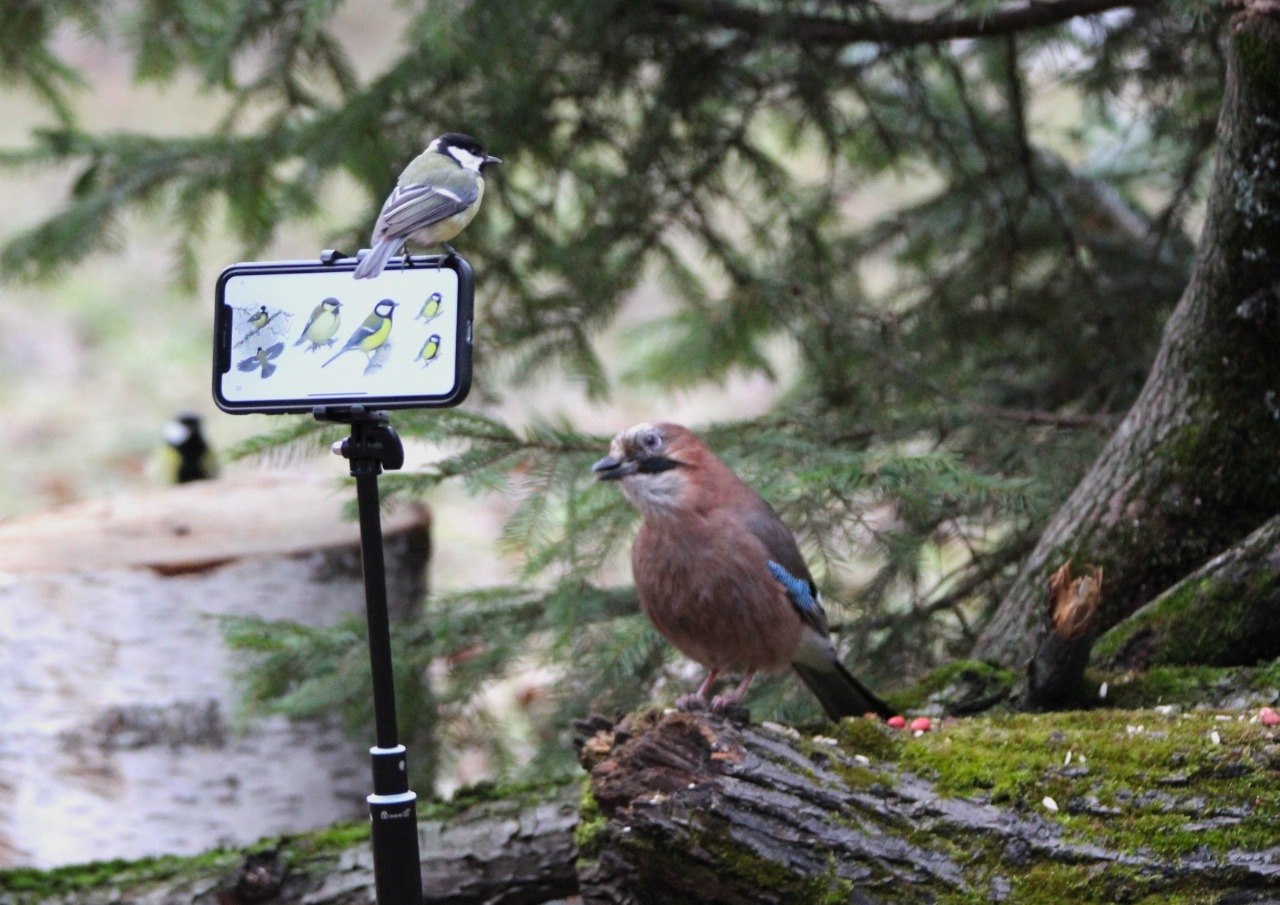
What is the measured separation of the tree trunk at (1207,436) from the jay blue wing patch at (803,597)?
0.59 meters

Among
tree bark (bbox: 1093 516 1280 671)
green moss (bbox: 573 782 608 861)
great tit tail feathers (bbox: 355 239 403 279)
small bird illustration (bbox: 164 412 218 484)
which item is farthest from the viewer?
small bird illustration (bbox: 164 412 218 484)

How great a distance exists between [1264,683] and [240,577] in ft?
10.9

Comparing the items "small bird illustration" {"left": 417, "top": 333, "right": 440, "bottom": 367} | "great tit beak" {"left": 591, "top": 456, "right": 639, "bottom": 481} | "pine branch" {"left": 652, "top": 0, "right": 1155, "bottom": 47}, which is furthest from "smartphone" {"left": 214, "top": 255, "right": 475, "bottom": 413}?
"pine branch" {"left": 652, "top": 0, "right": 1155, "bottom": 47}

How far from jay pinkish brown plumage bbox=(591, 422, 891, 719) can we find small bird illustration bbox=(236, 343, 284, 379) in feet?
2.65

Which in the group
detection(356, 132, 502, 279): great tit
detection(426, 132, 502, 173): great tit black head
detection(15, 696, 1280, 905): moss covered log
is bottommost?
detection(15, 696, 1280, 905): moss covered log

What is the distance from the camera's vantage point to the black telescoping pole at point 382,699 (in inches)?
99.0

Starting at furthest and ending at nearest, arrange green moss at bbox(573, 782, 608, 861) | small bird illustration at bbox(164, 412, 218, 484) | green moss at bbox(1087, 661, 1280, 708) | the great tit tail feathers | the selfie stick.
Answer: small bird illustration at bbox(164, 412, 218, 484) → green moss at bbox(1087, 661, 1280, 708) → green moss at bbox(573, 782, 608, 861) → the selfie stick → the great tit tail feathers

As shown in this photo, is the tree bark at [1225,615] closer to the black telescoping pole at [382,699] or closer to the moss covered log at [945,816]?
the moss covered log at [945,816]

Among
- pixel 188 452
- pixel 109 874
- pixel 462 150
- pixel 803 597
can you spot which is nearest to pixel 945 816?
pixel 803 597

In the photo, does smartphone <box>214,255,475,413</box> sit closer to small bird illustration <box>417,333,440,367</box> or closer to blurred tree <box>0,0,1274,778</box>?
small bird illustration <box>417,333,440,367</box>

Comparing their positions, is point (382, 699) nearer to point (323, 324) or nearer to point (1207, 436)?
point (323, 324)

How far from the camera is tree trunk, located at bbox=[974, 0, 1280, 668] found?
3596 millimetres

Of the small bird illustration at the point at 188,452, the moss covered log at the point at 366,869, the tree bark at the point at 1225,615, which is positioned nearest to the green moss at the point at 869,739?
the tree bark at the point at 1225,615

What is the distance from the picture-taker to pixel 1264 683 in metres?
3.22
